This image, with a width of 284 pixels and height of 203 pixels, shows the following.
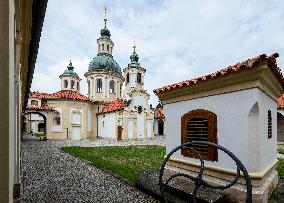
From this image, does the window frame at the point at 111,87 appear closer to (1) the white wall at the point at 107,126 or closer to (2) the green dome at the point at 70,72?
(1) the white wall at the point at 107,126

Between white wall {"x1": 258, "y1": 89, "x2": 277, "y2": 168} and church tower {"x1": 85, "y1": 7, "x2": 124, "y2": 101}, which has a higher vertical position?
church tower {"x1": 85, "y1": 7, "x2": 124, "y2": 101}

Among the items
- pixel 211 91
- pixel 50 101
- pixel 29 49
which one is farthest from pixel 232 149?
pixel 50 101

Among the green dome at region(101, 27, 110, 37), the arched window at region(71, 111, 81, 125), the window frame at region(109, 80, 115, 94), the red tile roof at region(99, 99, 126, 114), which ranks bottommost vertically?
the arched window at region(71, 111, 81, 125)

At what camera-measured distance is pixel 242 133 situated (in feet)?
15.7

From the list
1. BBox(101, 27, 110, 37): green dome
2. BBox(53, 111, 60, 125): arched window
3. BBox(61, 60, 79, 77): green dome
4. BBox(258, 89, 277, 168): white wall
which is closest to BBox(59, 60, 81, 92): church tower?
BBox(61, 60, 79, 77): green dome

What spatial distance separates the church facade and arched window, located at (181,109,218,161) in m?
24.7

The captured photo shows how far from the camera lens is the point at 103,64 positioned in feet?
132

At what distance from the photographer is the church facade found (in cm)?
3086

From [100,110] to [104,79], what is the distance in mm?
5678

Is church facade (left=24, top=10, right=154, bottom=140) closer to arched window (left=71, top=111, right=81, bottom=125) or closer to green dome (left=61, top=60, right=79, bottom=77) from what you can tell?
arched window (left=71, top=111, right=81, bottom=125)

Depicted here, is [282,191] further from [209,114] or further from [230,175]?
[209,114]

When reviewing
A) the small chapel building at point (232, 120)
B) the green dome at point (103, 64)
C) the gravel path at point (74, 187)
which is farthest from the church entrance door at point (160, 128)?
the small chapel building at point (232, 120)

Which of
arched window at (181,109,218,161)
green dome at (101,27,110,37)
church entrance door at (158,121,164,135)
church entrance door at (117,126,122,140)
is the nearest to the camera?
arched window at (181,109,218,161)

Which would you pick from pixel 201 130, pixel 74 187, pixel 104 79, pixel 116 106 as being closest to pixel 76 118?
pixel 116 106
